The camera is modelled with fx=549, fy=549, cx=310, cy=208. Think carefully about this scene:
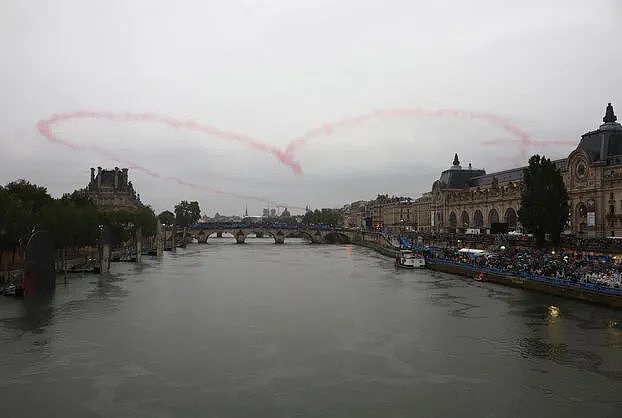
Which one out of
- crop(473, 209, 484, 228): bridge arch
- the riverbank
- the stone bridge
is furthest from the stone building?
the riverbank

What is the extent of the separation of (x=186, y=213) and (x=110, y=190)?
Answer: 4019 centimetres

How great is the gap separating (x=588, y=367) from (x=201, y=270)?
1997 inches

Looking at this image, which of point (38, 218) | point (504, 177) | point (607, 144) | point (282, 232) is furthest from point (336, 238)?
point (38, 218)

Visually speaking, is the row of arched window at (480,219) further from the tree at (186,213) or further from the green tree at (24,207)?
the tree at (186,213)

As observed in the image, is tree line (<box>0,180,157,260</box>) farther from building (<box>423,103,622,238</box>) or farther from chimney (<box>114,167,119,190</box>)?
chimney (<box>114,167,119,190</box>)

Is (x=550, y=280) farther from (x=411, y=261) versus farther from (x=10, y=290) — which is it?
(x=10, y=290)

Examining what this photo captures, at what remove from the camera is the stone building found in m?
138

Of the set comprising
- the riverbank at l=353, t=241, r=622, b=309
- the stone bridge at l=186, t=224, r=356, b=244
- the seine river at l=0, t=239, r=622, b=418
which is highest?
the stone bridge at l=186, t=224, r=356, b=244

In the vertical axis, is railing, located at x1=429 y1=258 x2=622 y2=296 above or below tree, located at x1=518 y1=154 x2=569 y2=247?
below

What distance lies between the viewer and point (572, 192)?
2847 inches

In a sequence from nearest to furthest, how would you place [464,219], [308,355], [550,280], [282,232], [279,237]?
[308,355], [550,280], [464,219], [279,237], [282,232]

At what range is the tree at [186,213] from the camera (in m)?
177

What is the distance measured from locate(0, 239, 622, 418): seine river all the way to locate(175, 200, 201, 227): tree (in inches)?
5270

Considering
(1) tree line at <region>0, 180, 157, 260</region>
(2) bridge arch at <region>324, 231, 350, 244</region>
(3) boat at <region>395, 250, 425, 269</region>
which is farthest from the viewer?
(2) bridge arch at <region>324, 231, 350, 244</region>
